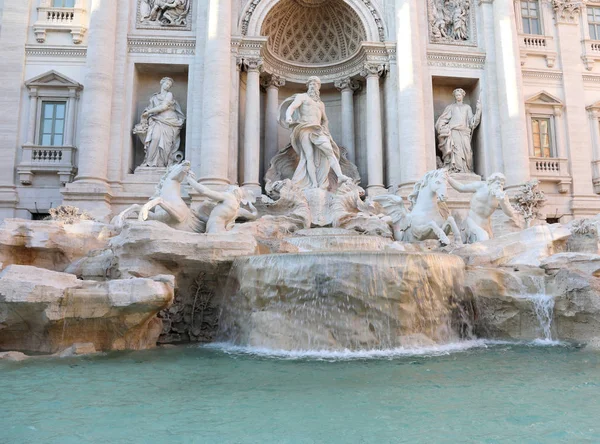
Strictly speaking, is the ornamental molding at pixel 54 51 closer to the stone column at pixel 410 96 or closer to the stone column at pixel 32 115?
the stone column at pixel 32 115

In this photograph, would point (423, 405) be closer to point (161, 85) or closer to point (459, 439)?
point (459, 439)

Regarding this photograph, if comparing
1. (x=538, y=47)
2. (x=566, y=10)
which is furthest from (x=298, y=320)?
(x=566, y=10)

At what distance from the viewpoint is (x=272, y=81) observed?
15.6m

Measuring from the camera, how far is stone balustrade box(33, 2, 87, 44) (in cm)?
1439

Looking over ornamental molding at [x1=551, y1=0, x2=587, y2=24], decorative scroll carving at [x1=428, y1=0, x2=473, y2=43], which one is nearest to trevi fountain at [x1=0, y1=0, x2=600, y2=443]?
decorative scroll carving at [x1=428, y1=0, x2=473, y2=43]

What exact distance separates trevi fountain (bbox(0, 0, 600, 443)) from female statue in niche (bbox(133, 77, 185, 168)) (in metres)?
1.35

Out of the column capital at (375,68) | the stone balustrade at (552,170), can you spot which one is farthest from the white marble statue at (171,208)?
the stone balustrade at (552,170)

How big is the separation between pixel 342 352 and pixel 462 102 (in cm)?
1218

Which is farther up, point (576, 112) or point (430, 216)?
point (576, 112)

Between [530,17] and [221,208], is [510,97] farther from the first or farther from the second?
[221,208]

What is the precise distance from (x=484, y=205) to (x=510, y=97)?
6.67 metres

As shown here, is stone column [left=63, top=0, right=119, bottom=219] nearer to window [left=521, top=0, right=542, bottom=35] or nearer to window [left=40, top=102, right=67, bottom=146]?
window [left=40, top=102, right=67, bottom=146]

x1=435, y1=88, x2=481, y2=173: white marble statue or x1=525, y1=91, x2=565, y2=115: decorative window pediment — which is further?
x1=525, y1=91, x2=565, y2=115: decorative window pediment

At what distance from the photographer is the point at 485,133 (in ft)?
49.6
